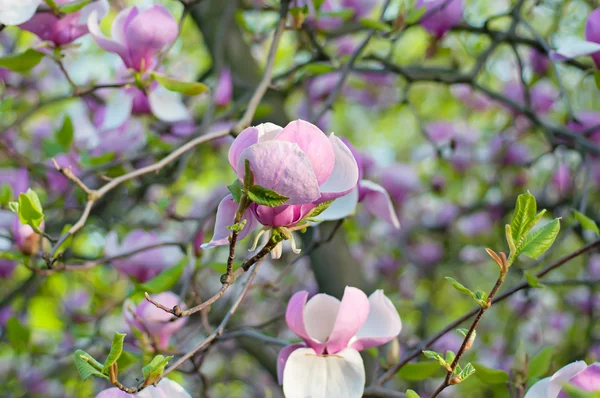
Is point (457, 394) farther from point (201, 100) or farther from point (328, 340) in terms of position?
point (328, 340)

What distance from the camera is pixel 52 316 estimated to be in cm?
231

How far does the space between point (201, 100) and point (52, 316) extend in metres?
1.00

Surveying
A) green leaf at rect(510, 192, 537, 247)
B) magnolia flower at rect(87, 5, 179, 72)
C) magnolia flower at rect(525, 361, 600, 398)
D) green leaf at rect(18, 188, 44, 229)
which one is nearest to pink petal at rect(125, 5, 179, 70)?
magnolia flower at rect(87, 5, 179, 72)

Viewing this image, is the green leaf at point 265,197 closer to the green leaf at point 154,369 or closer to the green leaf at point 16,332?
the green leaf at point 154,369

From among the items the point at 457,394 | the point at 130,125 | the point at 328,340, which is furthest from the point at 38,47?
the point at 457,394

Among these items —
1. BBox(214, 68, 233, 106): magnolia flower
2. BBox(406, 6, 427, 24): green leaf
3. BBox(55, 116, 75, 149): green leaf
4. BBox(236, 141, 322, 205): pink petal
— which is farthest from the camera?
BBox(214, 68, 233, 106): magnolia flower

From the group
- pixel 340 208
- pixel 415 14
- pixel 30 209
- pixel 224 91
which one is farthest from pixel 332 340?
pixel 224 91

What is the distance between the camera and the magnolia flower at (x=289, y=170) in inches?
21.5

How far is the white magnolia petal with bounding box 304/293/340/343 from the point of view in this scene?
0.72m

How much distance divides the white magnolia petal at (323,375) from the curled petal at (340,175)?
19 centimetres

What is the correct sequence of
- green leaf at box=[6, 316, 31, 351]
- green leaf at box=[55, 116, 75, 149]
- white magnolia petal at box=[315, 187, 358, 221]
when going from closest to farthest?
white magnolia petal at box=[315, 187, 358, 221]
green leaf at box=[6, 316, 31, 351]
green leaf at box=[55, 116, 75, 149]

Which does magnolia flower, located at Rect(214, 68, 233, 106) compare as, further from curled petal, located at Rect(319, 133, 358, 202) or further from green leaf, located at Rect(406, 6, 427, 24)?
curled petal, located at Rect(319, 133, 358, 202)

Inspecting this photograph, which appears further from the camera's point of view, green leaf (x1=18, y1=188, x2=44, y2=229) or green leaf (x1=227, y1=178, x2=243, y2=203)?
green leaf (x1=18, y1=188, x2=44, y2=229)

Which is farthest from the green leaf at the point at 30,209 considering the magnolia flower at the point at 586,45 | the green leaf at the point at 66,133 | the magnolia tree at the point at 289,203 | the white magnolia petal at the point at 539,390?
the magnolia flower at the point at 586,45
